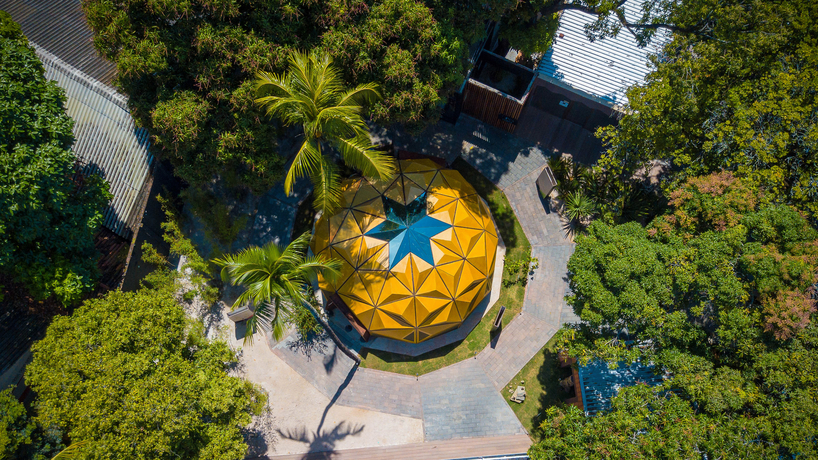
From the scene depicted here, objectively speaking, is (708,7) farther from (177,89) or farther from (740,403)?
(177,89)

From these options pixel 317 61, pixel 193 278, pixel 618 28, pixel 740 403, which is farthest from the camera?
pixel 193 278

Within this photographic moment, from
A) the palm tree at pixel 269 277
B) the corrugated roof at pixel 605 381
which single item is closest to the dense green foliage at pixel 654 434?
the corrugated roof at pixel 605 381

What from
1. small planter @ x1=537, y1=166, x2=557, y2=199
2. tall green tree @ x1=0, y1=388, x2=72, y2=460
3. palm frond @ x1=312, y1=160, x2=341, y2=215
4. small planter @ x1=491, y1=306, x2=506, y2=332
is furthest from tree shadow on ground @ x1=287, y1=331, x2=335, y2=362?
small planter @ x1=537, y1=166, x2=557, y2=199

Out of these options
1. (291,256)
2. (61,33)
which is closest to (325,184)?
(291,256)

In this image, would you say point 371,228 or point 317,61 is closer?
point 317,61

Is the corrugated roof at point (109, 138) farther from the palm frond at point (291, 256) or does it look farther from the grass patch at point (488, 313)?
the grass patch at point (488, 313)

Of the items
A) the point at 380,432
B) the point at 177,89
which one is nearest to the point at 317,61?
the point at 177,89

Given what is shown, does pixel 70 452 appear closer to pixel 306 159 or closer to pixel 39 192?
pixel 39 192

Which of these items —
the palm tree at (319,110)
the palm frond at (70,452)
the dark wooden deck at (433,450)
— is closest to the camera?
the palm tree at (319,110)
